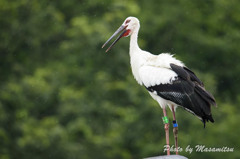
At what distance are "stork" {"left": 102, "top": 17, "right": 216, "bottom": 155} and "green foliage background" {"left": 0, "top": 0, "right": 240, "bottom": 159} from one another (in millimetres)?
6223

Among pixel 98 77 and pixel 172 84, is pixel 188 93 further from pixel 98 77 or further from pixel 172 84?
pixel 98 77

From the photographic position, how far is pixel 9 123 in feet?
58.1

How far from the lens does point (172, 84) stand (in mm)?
9672

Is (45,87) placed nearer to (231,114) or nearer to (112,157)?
(112,157)

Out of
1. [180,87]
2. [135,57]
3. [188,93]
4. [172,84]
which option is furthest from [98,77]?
[188,93]

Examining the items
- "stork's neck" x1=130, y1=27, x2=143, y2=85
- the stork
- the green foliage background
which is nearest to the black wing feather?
the stork

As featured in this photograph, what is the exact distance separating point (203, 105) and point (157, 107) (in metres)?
7.10

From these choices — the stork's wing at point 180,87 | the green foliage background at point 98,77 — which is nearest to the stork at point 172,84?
the stork's wing at point 180,87

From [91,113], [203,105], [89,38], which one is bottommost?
[203,105]

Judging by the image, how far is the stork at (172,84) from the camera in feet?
30.3

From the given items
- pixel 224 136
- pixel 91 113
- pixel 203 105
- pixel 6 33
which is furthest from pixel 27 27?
pixel 203 105

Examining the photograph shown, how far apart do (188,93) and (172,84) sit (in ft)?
1.23

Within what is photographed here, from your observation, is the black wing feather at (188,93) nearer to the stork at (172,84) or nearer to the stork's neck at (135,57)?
the stork at (172,84)

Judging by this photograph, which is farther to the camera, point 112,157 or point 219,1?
point 219,1
